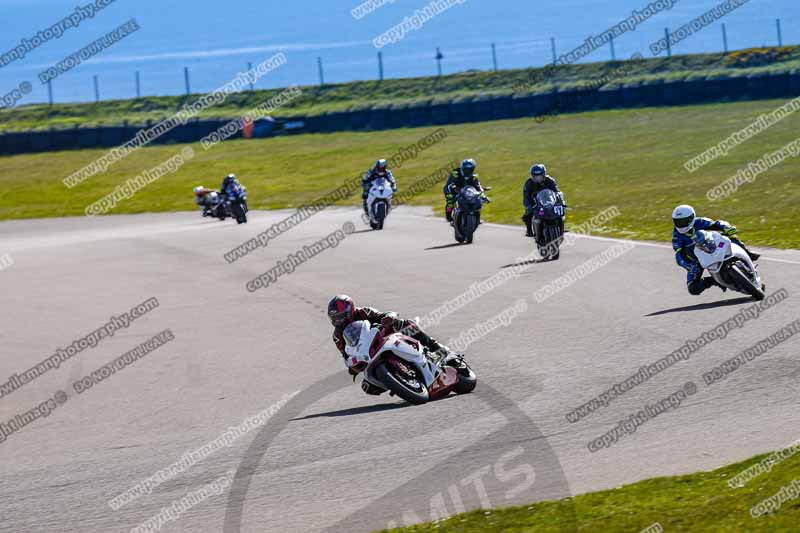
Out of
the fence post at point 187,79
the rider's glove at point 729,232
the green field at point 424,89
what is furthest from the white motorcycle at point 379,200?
the fence post at point 187,79

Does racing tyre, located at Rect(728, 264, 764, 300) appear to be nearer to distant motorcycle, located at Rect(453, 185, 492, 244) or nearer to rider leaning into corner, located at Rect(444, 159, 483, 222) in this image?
distant motorcycle, located at Rect(453, 185, 492, 244)

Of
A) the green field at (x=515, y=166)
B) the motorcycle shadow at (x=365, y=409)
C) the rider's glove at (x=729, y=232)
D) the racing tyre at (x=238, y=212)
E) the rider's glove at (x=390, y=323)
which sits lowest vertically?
the green field at (x=515, y=166)

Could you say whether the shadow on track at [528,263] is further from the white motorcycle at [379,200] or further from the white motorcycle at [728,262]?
the white motorcycle at [379,200]

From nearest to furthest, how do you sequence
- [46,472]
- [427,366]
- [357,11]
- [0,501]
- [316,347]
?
[0,501] < [46,472] < [427,366] < [316,347] < [357,11]

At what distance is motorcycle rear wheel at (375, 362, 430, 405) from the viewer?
1093 centimetres

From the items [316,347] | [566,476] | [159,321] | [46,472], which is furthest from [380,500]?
[159,321]

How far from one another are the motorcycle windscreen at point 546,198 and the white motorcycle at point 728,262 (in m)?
6.35

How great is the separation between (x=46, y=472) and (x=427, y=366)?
3.28 metres

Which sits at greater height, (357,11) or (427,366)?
(357,11)

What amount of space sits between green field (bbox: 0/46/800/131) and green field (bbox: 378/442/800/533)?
48.7 meters

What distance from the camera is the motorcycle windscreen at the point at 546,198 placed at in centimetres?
2109

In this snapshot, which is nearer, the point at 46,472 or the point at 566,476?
the point at 566,476

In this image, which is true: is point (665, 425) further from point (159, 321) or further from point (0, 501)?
point (159, 321)

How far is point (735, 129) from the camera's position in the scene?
4794cm
